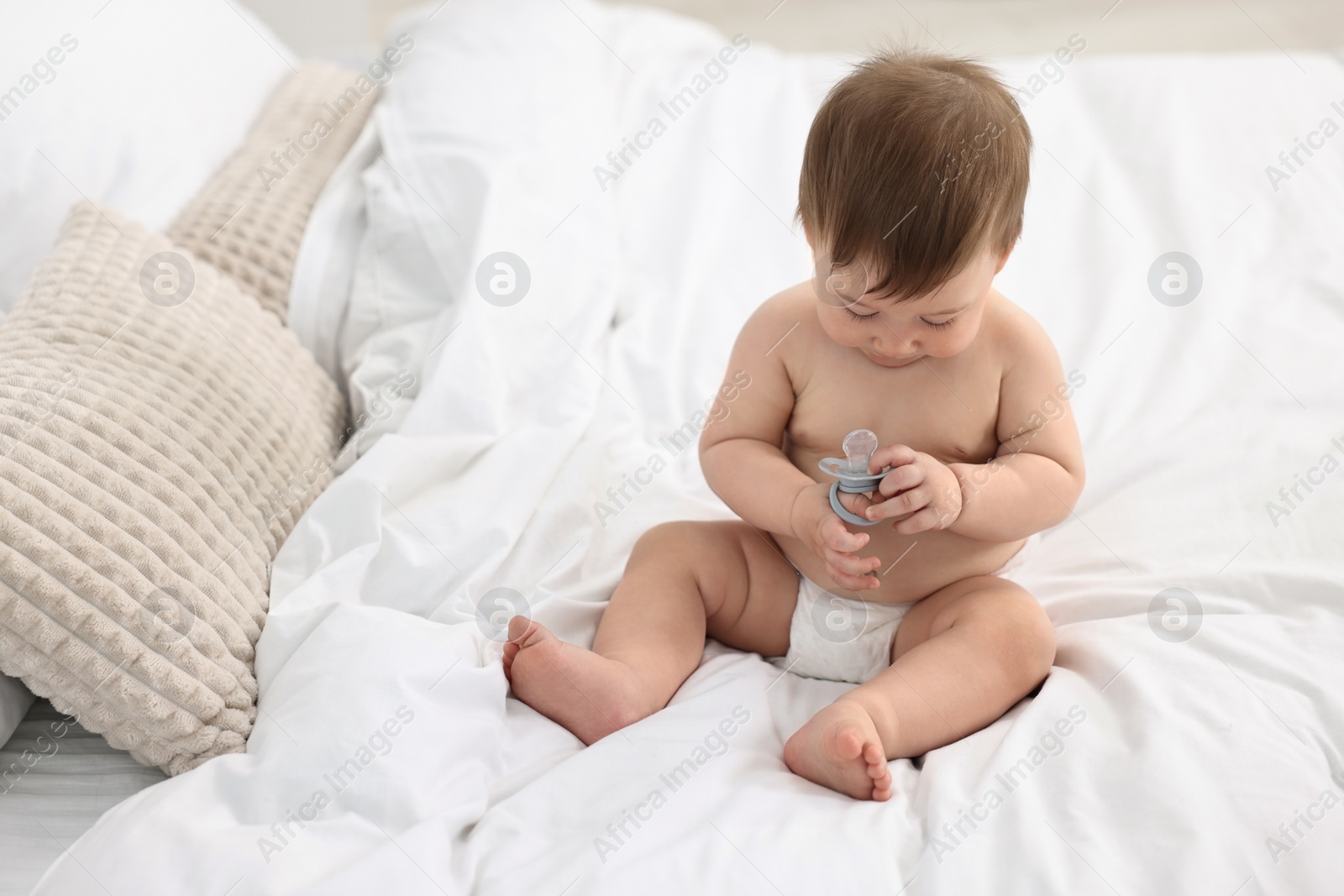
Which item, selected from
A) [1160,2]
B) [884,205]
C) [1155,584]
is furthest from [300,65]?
[1160,2]

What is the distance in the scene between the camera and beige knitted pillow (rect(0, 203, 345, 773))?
0.77m

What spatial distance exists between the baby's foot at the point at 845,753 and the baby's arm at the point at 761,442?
146mm

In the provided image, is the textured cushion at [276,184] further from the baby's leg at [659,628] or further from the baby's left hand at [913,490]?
the baby's left hand at [913,490]

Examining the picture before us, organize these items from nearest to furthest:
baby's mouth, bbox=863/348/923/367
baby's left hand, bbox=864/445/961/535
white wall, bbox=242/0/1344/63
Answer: baby's left hand, bbox=864/445/961/535 < baby's mouth, bbox=863/348/923/367 < white wall, bbox=242/0/1344/63

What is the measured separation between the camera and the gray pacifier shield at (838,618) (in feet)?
3.09

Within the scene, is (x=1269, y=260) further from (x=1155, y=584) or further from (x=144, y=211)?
(x=144, y=211)

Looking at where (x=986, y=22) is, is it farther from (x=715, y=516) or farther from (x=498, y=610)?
(x=498, y=610)

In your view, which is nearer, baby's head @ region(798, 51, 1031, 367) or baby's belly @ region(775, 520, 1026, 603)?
baby's head @ region(798, 51, 1031, 367)

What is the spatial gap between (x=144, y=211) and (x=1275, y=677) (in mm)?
1271

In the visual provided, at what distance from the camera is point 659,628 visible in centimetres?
91

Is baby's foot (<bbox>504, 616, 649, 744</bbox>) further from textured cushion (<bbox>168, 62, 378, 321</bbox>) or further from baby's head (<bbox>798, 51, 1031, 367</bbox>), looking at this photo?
textured cushion (<bbox>168, 62, 378, 321</bbox>)

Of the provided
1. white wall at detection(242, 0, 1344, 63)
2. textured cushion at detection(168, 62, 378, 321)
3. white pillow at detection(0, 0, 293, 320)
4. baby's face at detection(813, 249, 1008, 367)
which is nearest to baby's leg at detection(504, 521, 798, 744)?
baby's face at detection(813, 249, 1008, 367)

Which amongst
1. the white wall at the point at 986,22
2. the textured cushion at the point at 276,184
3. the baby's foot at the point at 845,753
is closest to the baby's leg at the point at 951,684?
the baby's foot at the point at 845,753

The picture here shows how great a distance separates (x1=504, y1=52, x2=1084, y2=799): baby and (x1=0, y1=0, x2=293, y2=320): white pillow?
771 millimetres
